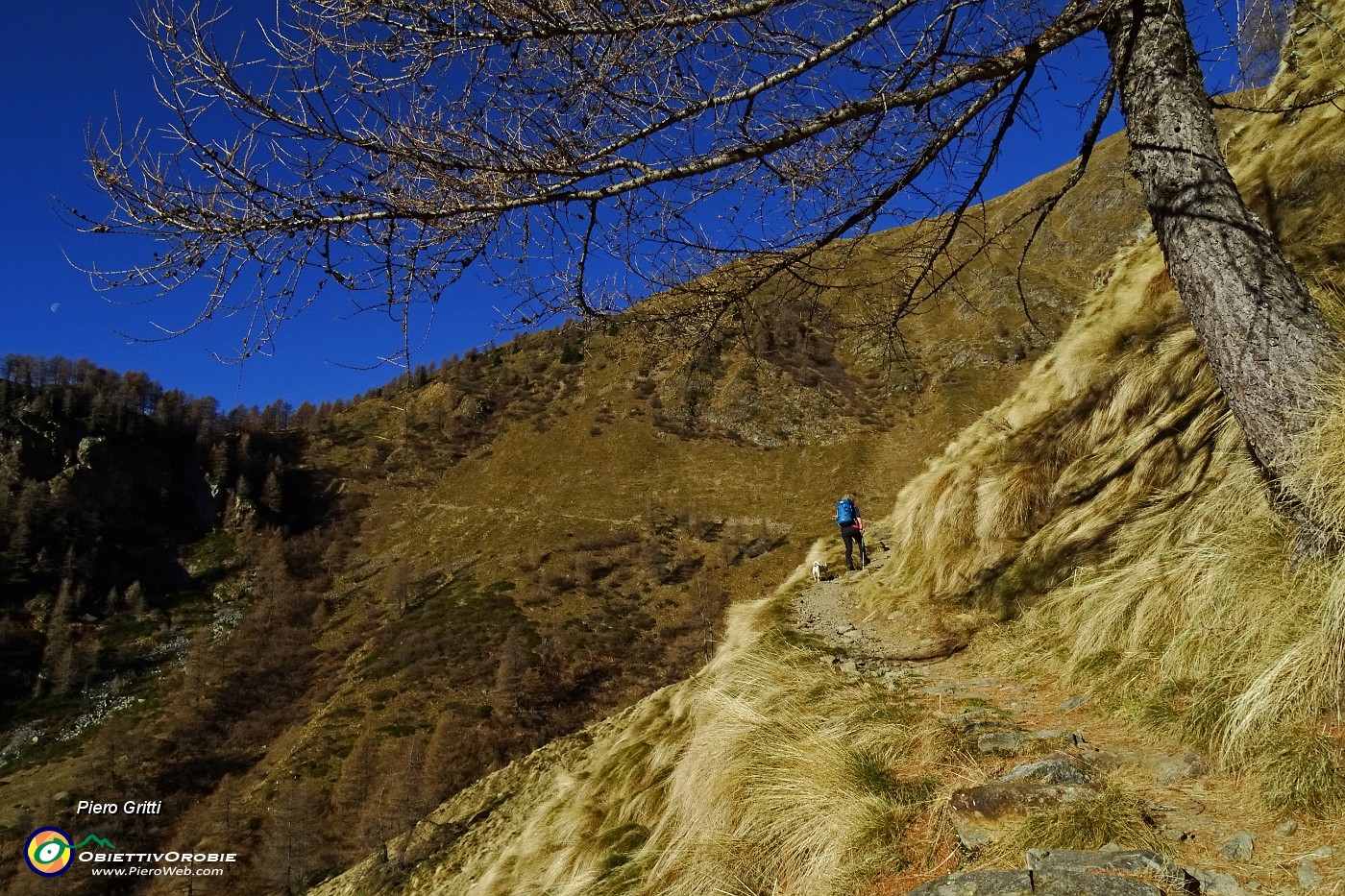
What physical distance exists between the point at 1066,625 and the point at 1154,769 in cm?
196

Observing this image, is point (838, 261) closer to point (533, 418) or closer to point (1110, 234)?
point (533, 418)

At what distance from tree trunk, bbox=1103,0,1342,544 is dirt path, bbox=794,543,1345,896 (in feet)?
3.78

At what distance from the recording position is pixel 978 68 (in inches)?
122

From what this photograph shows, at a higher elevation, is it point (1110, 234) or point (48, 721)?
point (1110, 234)

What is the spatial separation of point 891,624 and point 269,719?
5236 centimetres

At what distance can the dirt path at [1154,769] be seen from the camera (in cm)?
191

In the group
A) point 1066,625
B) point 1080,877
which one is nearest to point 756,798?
point 1080,877

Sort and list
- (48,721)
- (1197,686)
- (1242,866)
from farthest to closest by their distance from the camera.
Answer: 1. (48,721)
2. (1197,686)
3. (1242,866)

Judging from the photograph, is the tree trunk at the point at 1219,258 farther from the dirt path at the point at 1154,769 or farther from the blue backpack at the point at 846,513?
the blue backpack at the point at 846,513

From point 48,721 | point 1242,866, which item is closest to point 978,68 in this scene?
point 1242,866

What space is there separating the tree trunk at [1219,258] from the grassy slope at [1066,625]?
237 millimetres

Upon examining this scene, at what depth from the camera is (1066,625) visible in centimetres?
443

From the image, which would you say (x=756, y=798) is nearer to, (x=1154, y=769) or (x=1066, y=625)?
(x=1154, y=769)

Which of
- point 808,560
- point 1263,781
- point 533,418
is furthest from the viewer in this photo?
point 533,418
